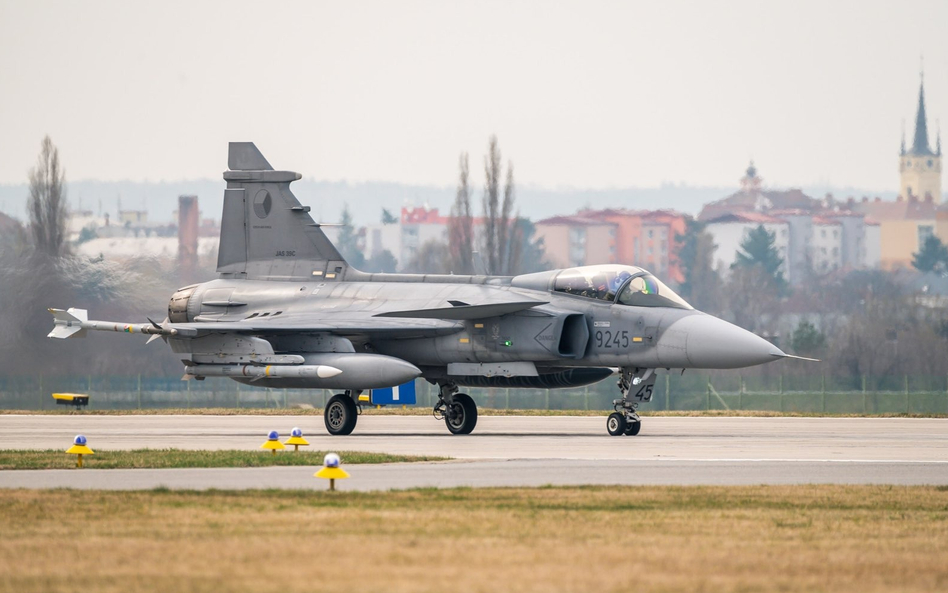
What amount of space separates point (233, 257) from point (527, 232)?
4521 inches

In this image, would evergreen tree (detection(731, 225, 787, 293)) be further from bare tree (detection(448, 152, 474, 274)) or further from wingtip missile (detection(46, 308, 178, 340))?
wingtip missile (detection(46, 308, 178, 340))

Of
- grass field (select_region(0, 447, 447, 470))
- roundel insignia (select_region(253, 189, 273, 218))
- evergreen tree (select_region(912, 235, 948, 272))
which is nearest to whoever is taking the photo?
grass field (select_region(0, 447, 447, 470))

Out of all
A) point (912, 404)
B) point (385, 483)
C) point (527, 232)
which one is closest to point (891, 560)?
point (385, 483)

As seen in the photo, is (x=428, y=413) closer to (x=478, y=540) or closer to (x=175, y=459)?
(x=175, y=459)

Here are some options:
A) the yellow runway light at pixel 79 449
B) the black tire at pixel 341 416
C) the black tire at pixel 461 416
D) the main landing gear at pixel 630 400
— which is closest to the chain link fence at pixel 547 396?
the black tire at pixel 341 416

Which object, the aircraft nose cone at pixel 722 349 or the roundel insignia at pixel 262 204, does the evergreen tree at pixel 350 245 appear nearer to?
the roundel insignia at pixel 262 204

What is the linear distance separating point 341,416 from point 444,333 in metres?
2.23

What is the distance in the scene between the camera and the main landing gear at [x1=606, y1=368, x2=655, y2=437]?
23422 millimetres

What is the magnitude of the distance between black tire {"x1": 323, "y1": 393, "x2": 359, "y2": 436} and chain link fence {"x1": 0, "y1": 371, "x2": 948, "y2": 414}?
45.9 ft

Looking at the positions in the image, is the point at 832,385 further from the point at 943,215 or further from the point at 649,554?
the point at 943,215

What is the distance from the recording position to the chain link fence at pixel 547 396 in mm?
38406

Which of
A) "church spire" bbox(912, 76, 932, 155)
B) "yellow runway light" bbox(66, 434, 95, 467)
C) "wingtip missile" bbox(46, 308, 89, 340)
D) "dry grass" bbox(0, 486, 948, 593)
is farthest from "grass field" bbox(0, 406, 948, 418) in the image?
"church spire" bbox(912, 76, 932, 155)

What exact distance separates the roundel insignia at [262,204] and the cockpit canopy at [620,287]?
649 centimetres

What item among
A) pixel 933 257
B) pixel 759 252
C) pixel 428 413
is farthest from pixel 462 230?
pixel 759 252
